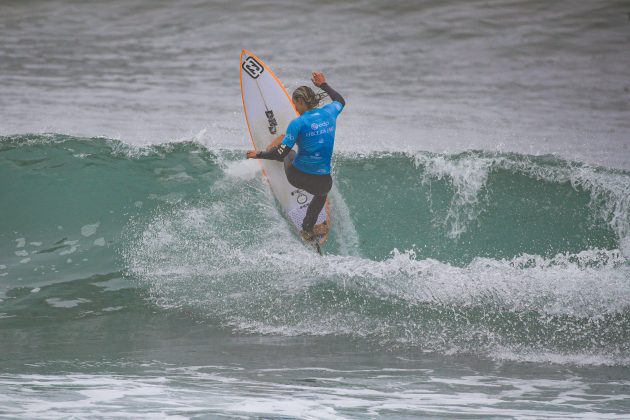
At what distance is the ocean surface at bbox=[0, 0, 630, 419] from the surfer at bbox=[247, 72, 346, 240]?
757 millimetres

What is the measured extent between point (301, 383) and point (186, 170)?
440cm

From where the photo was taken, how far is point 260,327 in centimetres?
673

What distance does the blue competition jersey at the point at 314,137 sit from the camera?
680cm

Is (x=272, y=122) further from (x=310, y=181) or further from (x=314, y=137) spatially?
(x=314, y=137)

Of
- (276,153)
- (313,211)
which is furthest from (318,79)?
(313,211)

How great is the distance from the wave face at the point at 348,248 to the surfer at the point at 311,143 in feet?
2.45

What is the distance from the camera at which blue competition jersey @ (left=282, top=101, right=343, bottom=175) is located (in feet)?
22.3

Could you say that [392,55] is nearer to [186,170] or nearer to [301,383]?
[186,170]

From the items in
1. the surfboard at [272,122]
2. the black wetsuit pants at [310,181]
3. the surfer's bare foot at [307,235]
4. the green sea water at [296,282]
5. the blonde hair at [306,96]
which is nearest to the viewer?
the green sea water at [296,282]

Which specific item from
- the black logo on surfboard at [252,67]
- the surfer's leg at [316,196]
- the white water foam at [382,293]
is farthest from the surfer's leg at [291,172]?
the black logo on surfboard at [252,67]

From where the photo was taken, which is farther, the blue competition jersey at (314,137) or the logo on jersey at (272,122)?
the logo on jersey at (272,122)

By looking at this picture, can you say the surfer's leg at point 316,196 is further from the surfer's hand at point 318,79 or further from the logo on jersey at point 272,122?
the logo on jersey at point 272,122

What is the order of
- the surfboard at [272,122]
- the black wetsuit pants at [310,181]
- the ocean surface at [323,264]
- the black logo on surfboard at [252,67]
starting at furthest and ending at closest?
1. the black logo on surfboard at [252,67]
2. the surfboard at [272,122]
3. the black wetsuit pants at [310,181]
4. the ocean surface at [323,264]

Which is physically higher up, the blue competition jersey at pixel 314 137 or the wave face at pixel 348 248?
the blue competition jersey at pixel 314 137
